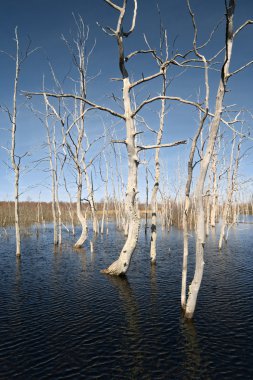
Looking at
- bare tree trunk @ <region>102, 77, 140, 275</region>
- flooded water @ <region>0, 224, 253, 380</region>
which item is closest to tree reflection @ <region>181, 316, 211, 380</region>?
flooded water @ <region>0, 224, 253, 380</region>

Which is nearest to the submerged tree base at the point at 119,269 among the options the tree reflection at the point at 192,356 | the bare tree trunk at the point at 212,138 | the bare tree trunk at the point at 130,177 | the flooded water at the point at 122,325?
the bare tree trunk at the point at 130,177

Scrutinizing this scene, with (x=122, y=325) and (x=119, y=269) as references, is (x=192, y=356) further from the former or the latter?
(x=119, y=269)

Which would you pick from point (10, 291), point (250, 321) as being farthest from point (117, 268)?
point (250, 321)

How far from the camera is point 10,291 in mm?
12680

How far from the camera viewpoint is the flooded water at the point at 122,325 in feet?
21.8

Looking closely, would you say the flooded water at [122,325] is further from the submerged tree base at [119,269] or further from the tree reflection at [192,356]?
the submerged tree base at [119,269]

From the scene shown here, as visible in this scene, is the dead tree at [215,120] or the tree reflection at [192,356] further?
the dead tree at [215,120]

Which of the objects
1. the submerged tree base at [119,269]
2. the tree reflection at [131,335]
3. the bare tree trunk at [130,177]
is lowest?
the tree reflection at [131,335]

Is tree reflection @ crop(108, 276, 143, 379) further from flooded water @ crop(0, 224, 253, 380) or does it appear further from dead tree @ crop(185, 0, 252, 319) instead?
dead tree @ crop(185, 0, 252, 319)

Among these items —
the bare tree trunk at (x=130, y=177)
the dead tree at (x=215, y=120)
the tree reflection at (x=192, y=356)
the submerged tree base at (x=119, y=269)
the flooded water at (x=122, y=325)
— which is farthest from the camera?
the submerged tree base at (x=119, y=269)

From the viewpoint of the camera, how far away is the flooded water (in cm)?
666

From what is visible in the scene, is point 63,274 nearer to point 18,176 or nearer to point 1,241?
point 18,176

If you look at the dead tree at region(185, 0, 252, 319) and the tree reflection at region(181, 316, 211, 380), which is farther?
the dead tree at region(185, 0, 252, 319)

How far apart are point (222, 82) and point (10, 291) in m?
11.2
